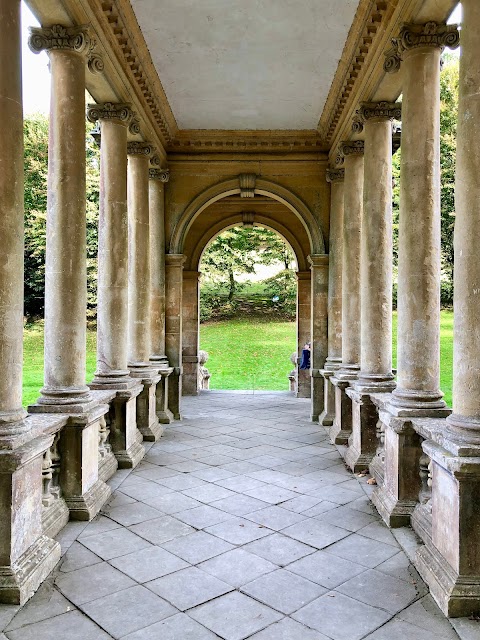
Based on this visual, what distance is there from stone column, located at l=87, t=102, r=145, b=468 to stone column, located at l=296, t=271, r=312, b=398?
8650 mm

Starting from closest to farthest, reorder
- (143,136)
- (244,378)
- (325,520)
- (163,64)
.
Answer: (325,520) < (163,64) < (143,136) < (244,378)

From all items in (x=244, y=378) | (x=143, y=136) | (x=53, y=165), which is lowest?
(x=244, y=378)

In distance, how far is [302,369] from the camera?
16.5 m

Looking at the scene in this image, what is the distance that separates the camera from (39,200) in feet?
78.3

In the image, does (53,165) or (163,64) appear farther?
(163,64)

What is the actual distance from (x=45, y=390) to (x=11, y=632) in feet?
8.77

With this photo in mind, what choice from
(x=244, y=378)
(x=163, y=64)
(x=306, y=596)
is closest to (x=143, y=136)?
(x=163, y=64)

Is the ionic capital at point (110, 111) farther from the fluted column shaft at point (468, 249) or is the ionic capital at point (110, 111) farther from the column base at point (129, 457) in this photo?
the fluted column shaft at point (468, 249)

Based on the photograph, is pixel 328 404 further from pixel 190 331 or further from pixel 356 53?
pixel 190 331

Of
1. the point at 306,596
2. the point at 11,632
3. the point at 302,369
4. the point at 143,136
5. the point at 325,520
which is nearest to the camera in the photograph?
the point at 11,632

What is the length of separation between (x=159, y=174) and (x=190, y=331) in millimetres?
6344

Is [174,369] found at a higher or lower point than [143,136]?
lower

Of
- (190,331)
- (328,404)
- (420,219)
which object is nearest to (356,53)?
(420,219)

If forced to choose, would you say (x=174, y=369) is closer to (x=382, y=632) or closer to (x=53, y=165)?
(x=53, y=165)
